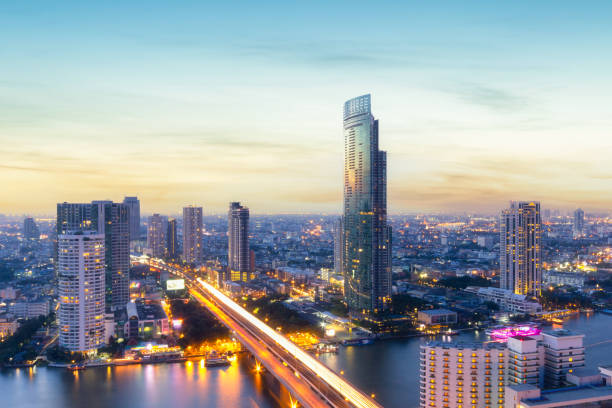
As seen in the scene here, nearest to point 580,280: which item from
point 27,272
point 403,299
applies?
point 403,299

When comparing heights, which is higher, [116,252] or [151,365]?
[116,252]

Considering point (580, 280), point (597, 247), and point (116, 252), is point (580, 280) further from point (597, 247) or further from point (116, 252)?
point (116, 252)

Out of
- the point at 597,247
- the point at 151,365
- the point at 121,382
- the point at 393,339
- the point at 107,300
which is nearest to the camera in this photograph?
the point at 121,382

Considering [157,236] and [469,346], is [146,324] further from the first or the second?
[157,236]

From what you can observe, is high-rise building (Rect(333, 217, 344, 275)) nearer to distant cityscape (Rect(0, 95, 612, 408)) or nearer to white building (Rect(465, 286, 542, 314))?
distant cityscape (Rect(0, 95, 612, 408))

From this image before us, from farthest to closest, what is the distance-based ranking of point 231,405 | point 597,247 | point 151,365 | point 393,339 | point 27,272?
point 597,247, point 27,272, point 393,339, point 151,365, point 231,405

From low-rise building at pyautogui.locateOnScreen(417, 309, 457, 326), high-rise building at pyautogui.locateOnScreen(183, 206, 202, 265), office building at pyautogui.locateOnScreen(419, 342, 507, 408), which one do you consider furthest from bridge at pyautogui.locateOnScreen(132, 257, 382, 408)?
high-rise building at pyautogui.locateOnScreen(183, 206, 202, 265)

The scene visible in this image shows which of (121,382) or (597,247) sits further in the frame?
(597,247)
